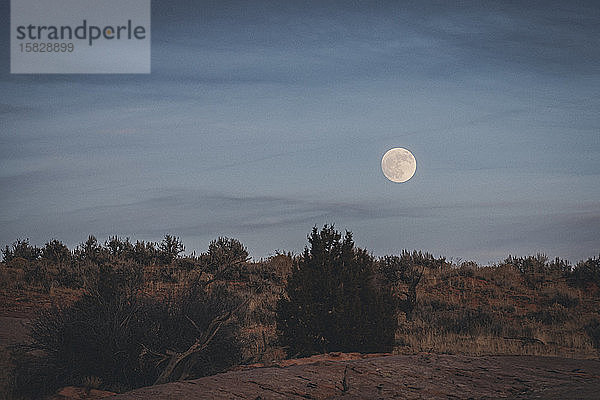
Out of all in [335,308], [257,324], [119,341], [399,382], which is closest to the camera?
[399,382]

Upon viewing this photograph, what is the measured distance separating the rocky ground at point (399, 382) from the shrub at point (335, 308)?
2.87 m

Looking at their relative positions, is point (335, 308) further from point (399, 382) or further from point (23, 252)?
point (23, 252)

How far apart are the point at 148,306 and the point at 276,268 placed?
1947 centimetres

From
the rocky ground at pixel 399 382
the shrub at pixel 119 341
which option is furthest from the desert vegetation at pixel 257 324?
the rocky ground at pixel 399 382

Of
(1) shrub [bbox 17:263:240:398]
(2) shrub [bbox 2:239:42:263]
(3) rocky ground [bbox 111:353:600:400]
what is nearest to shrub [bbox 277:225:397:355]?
(1) shrub [bbox 17:263:240:398]

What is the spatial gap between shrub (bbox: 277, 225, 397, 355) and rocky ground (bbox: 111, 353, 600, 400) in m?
2.87

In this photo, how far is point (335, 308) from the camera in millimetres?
12695

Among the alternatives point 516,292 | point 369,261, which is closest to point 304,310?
point 369,261

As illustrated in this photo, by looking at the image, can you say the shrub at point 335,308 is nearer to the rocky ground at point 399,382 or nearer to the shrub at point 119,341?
the shrub at point 119,341

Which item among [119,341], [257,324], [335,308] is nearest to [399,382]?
[335,308]

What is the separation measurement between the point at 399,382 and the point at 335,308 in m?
4.16

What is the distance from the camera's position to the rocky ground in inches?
309

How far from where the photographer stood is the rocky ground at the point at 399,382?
7.86 m

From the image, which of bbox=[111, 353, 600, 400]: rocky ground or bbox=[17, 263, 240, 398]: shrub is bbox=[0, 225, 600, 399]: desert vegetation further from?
bbox=[111, 353, 600, 400]: rocky ground
